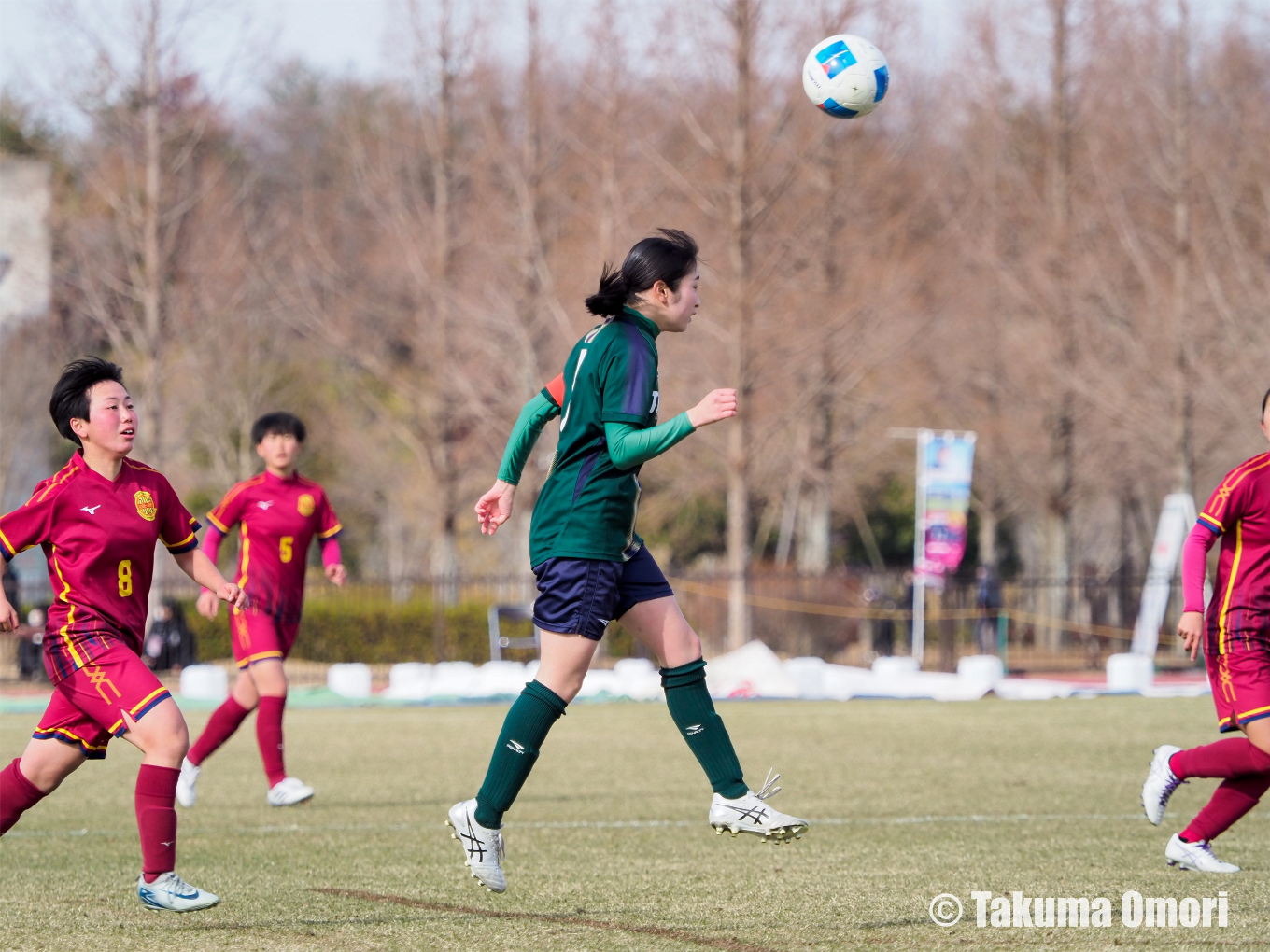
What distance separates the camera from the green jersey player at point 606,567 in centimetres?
496

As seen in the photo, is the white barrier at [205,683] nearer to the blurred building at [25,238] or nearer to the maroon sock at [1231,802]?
the blurred building at [25,238]

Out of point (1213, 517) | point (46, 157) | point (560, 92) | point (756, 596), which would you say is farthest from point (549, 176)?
point (1213, 517)

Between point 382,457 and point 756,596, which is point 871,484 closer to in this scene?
point 756,596

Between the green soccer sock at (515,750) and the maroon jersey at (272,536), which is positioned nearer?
the green soccer sock at (515,750)

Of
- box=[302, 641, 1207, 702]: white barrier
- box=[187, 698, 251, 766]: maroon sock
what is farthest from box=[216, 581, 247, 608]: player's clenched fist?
box=[302, 641, 1207, 702]: white barrier

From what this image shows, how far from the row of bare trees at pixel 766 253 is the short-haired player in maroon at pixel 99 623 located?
18.6m

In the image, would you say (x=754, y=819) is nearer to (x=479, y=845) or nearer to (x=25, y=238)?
(x=479, y=845)

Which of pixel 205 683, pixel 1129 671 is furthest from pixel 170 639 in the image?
pixel 1129 671

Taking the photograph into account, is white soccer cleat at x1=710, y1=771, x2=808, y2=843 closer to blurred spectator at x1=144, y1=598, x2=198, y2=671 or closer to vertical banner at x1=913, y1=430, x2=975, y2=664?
blurred spectator at x1=144, y1=598, x2=198, y2=671

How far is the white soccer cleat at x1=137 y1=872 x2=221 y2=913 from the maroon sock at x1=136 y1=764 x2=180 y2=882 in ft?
0.12

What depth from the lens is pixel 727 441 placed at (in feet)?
86.3

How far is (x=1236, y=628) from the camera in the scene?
5.87 metres

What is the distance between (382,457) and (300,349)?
3715 millimetres

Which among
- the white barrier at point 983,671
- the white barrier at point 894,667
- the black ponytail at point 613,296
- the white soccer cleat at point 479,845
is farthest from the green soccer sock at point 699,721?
the white barrier at point 894,667
